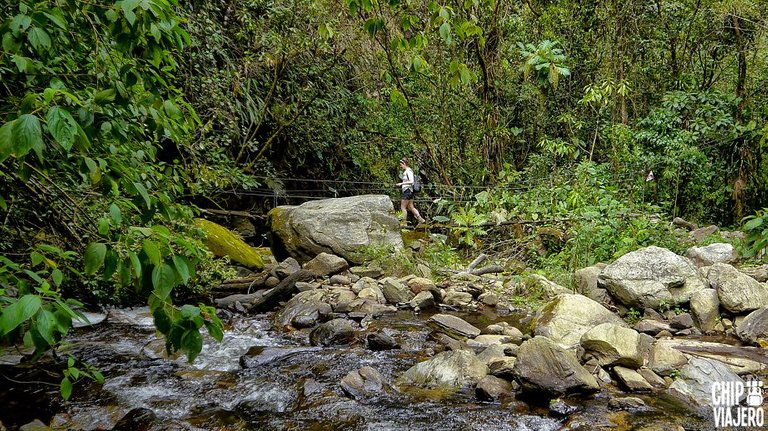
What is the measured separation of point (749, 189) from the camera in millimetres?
10695

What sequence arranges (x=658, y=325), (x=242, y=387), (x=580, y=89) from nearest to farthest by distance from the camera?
(x=242, y=387), (x=658, y=325), (x=580, y=89)

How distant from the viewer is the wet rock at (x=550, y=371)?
3.69 m

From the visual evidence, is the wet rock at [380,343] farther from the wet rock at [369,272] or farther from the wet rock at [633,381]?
the wet rock at [369,272]

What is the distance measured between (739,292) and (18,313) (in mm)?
5750

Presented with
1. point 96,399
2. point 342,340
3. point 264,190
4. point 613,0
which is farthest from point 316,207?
point 613,0

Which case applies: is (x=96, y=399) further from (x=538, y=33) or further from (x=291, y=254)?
(x=538, y=33)

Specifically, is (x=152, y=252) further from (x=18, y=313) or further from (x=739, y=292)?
(x=739, y=292)

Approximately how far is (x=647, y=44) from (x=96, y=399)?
11716 millimetres

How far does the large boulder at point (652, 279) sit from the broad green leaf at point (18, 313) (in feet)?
18.1

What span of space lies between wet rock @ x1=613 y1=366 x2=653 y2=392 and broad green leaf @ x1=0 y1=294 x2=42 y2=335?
12.3ft

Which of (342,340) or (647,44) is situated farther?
(647,44)

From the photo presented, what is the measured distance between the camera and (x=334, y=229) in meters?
8.70

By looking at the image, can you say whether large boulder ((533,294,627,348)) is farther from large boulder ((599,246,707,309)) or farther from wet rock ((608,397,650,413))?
wet rock ((608,397,650,413))

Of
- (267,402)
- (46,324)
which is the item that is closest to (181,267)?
(46,324)
